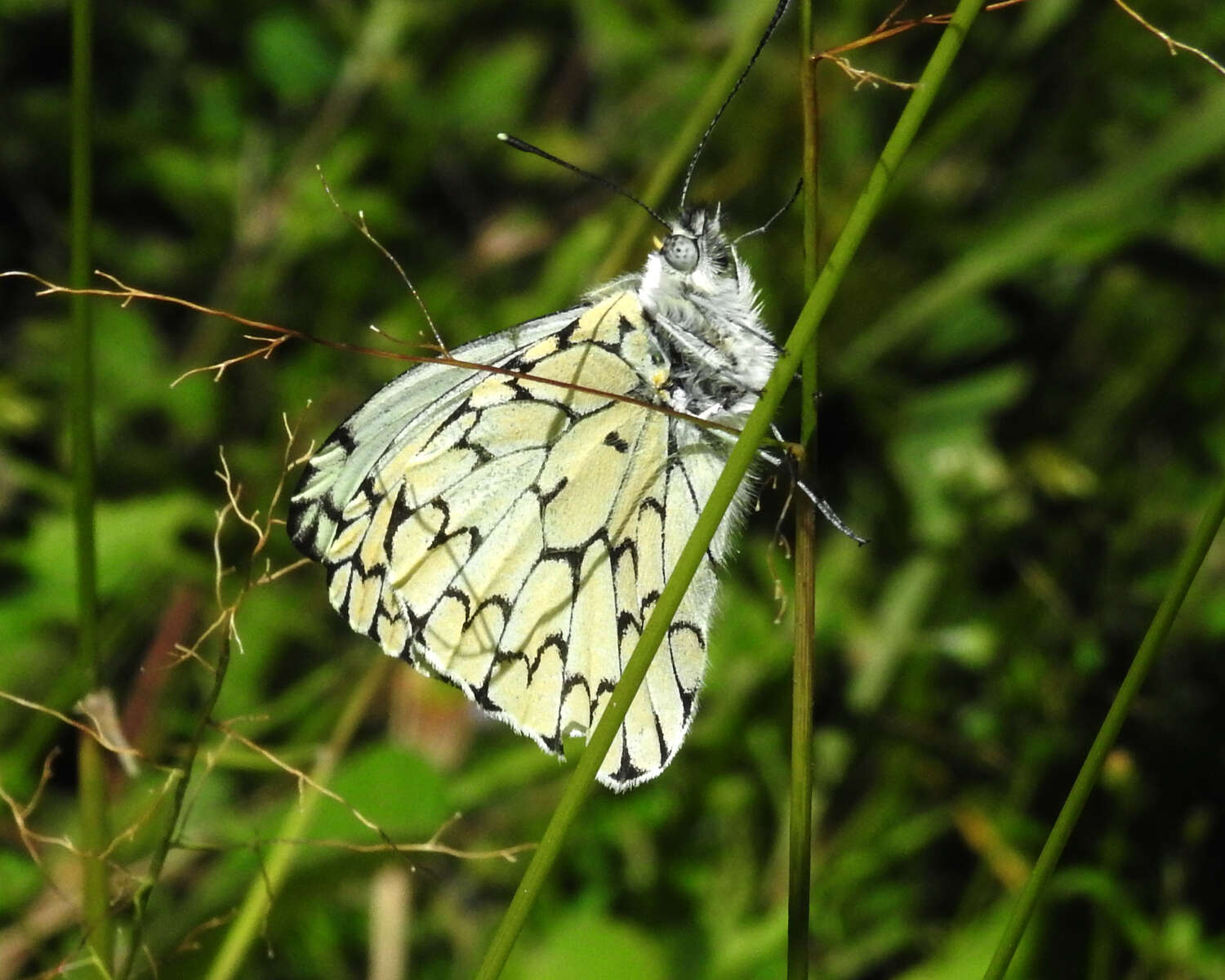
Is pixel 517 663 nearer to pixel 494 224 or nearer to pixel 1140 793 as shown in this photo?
pixel 1140 793

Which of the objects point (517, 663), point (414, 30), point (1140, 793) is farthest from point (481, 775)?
point (414, 30)

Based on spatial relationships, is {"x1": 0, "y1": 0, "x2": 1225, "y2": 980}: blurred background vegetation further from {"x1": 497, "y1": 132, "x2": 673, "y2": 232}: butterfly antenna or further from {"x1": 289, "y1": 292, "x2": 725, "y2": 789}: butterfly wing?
{"x1": 497, "y1": 132, "x2": 673, "y2": 232}: butterfly antenna

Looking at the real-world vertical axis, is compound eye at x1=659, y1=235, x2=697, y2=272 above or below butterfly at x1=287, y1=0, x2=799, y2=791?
above

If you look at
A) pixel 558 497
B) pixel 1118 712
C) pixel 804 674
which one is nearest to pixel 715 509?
pixel 804 674

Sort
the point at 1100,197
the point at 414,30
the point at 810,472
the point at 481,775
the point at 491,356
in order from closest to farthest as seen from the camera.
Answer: the point at 810,472
the point at 491,356
the point at 481,775
the point at 1100,197
the point at 414,30

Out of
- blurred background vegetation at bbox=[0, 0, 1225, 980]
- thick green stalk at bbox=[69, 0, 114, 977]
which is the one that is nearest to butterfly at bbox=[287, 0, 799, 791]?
blurred background vegetation at bbox=[0, 0, 1225, 980]

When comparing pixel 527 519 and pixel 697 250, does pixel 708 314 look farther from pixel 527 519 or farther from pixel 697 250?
pixel 527 519
